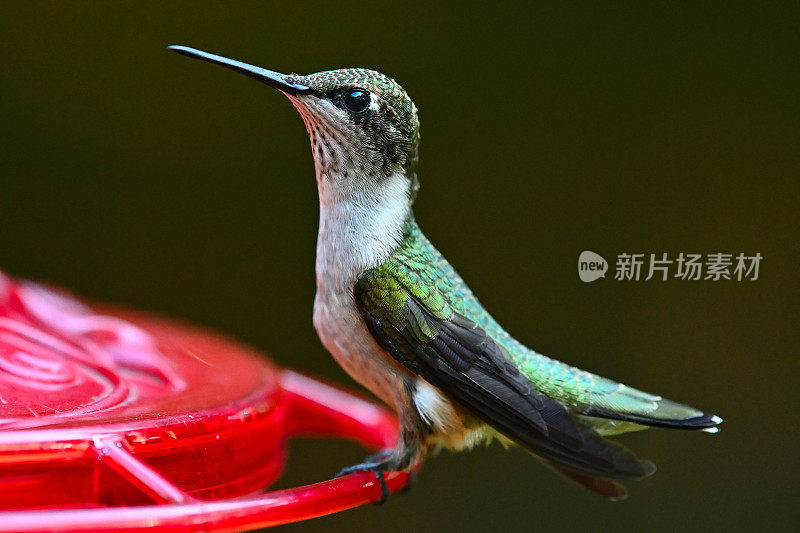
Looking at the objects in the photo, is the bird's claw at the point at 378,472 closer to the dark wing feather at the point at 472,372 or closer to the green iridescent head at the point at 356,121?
the dark wing feather at the point at 472,372

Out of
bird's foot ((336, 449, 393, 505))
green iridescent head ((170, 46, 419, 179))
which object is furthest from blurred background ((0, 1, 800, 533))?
bird's foot ((336, 449, 393, 505))

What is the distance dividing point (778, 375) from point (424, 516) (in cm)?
162

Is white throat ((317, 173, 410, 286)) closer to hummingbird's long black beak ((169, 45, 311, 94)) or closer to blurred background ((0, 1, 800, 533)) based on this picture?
hummingbird's long black beak ((169, 45, 311, 94))

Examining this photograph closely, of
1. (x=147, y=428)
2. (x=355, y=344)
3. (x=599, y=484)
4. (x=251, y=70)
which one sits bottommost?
(x=147, y=428)

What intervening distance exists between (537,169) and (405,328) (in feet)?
7.91

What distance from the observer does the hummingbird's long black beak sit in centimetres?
133

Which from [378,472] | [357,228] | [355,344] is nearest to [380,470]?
[378,472]

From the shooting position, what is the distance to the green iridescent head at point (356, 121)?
1563 mm

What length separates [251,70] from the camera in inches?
54.1

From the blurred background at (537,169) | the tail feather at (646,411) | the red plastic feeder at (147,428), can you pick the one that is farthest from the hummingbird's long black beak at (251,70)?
the blurred background at (537,169)

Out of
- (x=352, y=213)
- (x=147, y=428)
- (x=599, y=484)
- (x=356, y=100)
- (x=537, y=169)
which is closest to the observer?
(x=147, y=428)

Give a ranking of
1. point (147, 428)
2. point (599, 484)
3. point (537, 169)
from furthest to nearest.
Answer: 1. point (537, 169)
2. point (599, 484)
3. point (147, 428)

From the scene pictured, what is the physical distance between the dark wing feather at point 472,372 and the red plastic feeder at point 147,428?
0.22 metres

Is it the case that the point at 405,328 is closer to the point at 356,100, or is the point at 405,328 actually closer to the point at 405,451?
the point at 405,451
